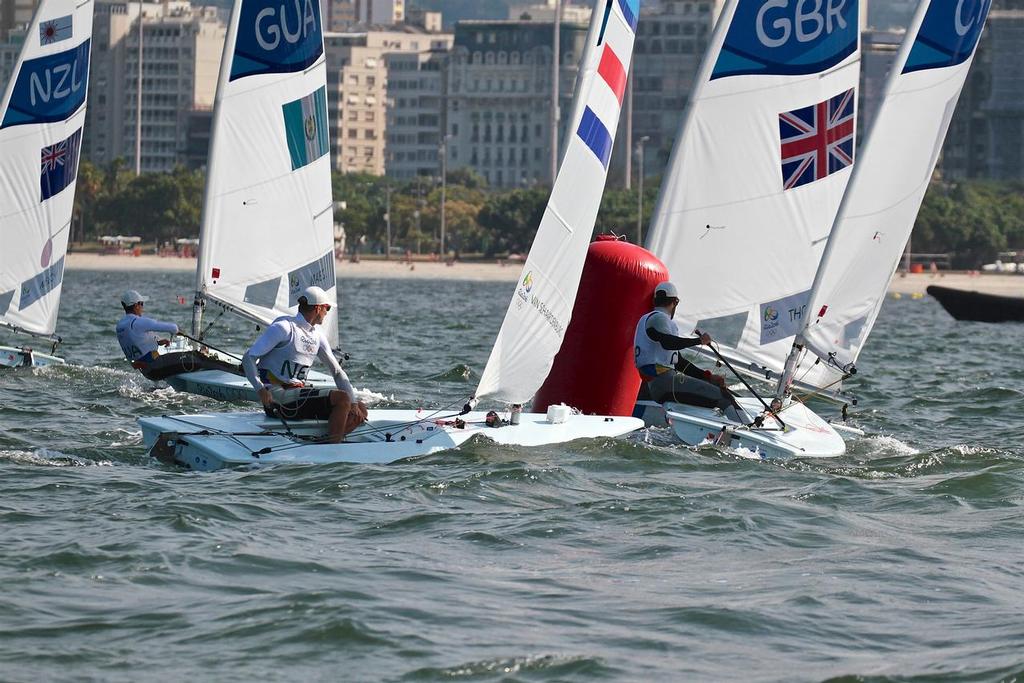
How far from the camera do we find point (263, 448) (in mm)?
14172

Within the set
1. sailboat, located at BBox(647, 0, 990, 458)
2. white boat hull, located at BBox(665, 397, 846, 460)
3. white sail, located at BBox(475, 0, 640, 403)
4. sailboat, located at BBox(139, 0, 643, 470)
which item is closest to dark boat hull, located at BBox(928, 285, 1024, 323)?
sailboat, located at BBox(647, 0, 990, 458)

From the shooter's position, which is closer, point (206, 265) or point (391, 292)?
point (206, 265)

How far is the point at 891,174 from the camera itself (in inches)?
667

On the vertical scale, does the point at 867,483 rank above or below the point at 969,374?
above

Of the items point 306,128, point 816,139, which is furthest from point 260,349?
point 306,128

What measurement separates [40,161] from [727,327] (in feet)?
33.4

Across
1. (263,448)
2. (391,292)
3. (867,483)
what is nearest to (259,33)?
(263,448)

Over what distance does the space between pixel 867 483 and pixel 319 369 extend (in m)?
9.45

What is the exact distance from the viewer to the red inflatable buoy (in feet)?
54.3

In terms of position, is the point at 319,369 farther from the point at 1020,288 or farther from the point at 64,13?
the point at 1020,288

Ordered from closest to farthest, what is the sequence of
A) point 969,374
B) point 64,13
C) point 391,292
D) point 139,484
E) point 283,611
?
point 283,611, point 139,484, point 64,13, point 969,374, point 391,292

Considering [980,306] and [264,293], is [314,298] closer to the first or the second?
[264,293]

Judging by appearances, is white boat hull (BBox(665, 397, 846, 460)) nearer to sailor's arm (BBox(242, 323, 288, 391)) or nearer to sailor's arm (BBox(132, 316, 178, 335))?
sailor's arm (BBox(242, 323, 288, 391))

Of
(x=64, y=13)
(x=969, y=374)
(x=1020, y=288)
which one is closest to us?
(x=64, y=13)
